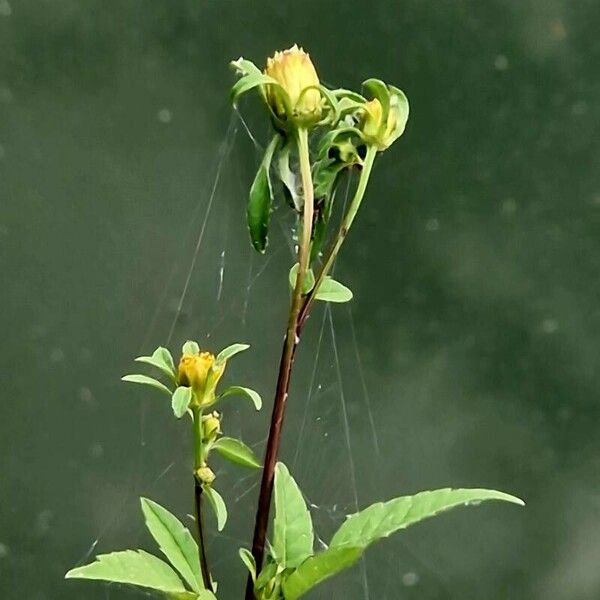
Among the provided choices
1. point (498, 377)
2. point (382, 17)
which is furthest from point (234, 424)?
point (382, 17)

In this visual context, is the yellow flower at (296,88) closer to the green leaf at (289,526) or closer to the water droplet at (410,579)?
the green leaf at (289,526)

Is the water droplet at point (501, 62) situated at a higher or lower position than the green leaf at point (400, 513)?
higher

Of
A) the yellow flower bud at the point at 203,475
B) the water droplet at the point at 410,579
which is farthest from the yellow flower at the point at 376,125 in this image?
the water droplet at the point at 410,579

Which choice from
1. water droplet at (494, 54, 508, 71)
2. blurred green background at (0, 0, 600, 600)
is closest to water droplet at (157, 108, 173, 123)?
blurred green background at (0, 0, 600, 600)

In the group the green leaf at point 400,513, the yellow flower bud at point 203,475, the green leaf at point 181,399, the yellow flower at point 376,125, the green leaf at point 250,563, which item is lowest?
the green leaf at point 250,563

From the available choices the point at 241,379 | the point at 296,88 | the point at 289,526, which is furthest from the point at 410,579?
the point at 296,88
